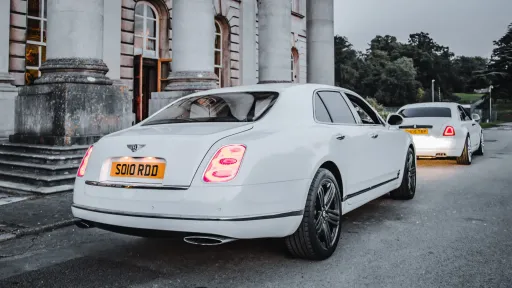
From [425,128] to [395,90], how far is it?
88.7 metres

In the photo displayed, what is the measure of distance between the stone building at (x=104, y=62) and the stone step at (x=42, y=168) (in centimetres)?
2

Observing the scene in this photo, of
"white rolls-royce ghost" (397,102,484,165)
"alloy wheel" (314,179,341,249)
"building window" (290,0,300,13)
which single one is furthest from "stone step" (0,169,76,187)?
"building window" (290,0,300,13)

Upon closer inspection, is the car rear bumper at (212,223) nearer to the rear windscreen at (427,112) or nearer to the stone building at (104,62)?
the stone building at (104,62)

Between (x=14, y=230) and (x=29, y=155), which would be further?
(x=29, y=155)

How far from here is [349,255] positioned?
13.6 feet

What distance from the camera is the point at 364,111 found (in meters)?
5.76

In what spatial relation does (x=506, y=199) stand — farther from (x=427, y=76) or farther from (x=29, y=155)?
(x=427, y=76)

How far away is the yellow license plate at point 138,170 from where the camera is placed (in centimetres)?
351

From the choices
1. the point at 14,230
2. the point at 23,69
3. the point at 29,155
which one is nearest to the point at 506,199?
the point at 14,230

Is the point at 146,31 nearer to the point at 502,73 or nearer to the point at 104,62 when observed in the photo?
the point at 104,62

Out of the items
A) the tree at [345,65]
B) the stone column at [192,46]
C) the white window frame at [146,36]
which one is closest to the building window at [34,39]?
the white window frame at [146,36]

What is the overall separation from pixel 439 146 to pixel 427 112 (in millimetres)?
1306

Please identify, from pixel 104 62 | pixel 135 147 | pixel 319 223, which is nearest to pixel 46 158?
pixel 135 147

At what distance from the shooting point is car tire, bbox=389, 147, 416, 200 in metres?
6.69
